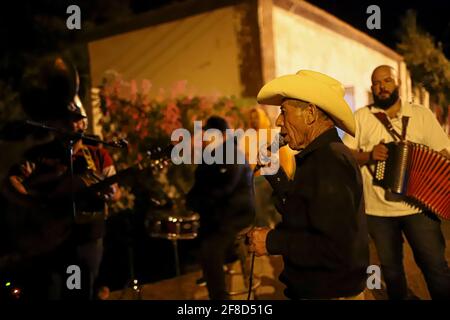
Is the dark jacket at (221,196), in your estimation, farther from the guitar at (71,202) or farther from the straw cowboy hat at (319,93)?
the straw cowboy hat at (319,93)

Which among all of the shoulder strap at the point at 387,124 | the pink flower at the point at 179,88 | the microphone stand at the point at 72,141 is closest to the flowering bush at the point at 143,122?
the pink flower at the point at 179,88

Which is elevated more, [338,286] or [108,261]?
[338,286]

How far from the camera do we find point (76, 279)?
388cm

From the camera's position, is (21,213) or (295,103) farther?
(21,213)

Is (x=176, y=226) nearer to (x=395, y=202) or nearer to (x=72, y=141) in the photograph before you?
(x=72, y=141)

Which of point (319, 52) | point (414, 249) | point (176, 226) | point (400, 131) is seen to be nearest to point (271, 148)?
point (400, 131)

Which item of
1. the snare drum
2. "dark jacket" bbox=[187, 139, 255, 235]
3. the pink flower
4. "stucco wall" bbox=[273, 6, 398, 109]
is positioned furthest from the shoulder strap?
the pink flower

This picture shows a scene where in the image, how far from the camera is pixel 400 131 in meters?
3.52

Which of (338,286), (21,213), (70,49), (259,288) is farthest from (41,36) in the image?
(338,286)

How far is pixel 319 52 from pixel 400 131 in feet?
15.0

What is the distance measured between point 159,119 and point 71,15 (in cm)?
199

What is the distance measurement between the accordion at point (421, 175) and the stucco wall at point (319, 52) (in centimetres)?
398

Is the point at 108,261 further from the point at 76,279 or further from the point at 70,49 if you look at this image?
the point at 70,49

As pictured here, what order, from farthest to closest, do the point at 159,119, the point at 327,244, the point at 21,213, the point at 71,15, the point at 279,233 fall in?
the point at 159,119 → the point at 71,15 → the point at 21,213 → the point at 279,233 → the point at 327,244
